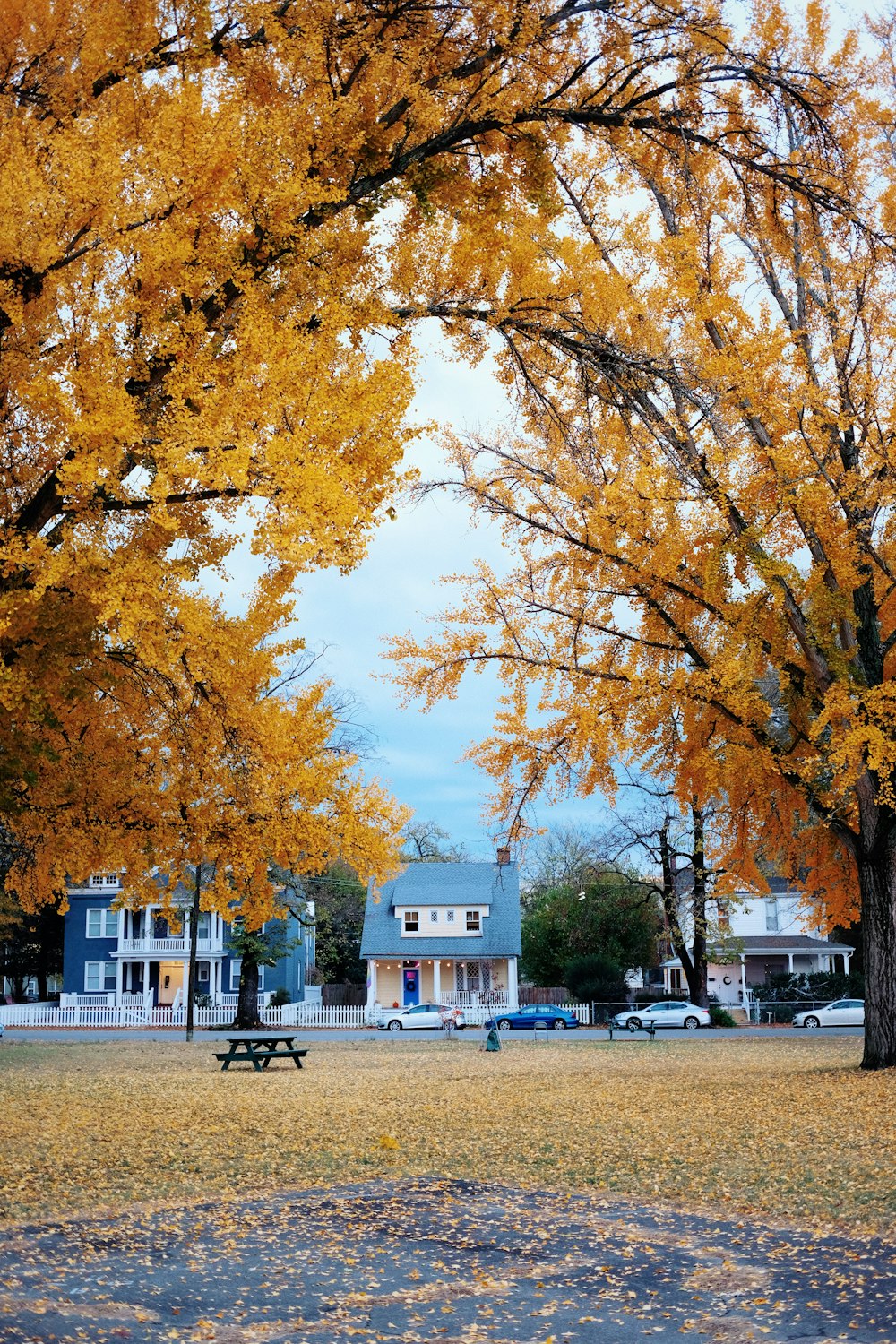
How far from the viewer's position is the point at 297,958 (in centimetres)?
5419

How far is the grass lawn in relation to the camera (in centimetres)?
848

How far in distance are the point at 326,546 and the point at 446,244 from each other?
322 cm

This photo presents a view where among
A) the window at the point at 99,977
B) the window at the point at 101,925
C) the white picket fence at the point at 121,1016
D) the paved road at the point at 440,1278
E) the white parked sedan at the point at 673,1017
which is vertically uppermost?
the window at the point at 101,925

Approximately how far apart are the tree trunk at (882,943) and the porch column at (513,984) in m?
28.7

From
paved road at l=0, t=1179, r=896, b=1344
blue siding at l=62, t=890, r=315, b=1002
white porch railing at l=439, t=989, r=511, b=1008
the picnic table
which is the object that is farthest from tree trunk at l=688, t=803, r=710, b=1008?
paved road at l=0, t=1179, r=896, b=1344

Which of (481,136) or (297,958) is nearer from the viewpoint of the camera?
(481,136)

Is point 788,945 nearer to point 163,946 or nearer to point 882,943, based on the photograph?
point 163,946

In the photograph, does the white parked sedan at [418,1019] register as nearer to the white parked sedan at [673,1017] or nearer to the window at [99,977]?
the white parked sedan at [673,1017]

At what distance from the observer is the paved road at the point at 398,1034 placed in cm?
3225

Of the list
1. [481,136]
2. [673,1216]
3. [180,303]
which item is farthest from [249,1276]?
[481,136]

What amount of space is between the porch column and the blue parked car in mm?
6257

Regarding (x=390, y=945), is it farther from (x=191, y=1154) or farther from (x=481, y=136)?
(x=481, y=136)

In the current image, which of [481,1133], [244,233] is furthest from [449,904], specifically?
[244,233]

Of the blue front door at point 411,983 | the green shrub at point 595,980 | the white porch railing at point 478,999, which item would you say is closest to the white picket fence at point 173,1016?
the white porch railing at point 478,999
